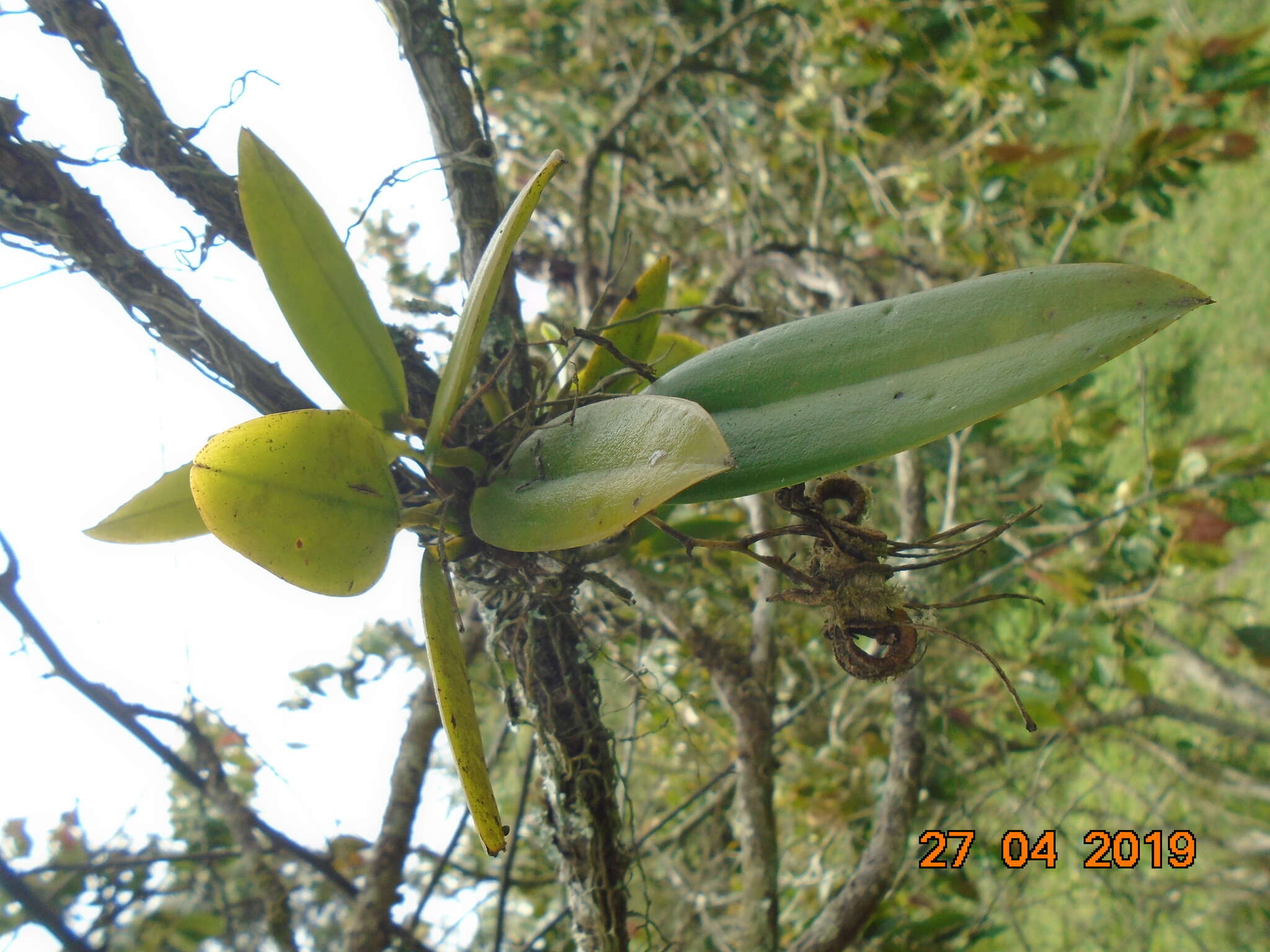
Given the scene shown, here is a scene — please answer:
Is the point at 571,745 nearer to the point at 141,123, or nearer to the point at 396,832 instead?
the point at 396,832

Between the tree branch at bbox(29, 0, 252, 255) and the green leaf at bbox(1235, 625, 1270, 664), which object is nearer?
the tree branch at bbox(29, 0, 252, 255)

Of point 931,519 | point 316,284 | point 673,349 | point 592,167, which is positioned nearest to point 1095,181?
point 931,519

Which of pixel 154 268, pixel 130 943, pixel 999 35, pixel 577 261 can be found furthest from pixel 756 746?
pixel 999 35

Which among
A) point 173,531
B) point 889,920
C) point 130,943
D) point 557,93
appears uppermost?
point 557,93

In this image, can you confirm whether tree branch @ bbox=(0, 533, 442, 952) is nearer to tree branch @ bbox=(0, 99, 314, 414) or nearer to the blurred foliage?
the blurred foliage

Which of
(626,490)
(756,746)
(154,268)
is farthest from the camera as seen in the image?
(756,746)

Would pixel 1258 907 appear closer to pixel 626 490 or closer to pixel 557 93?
pixel 626 490
